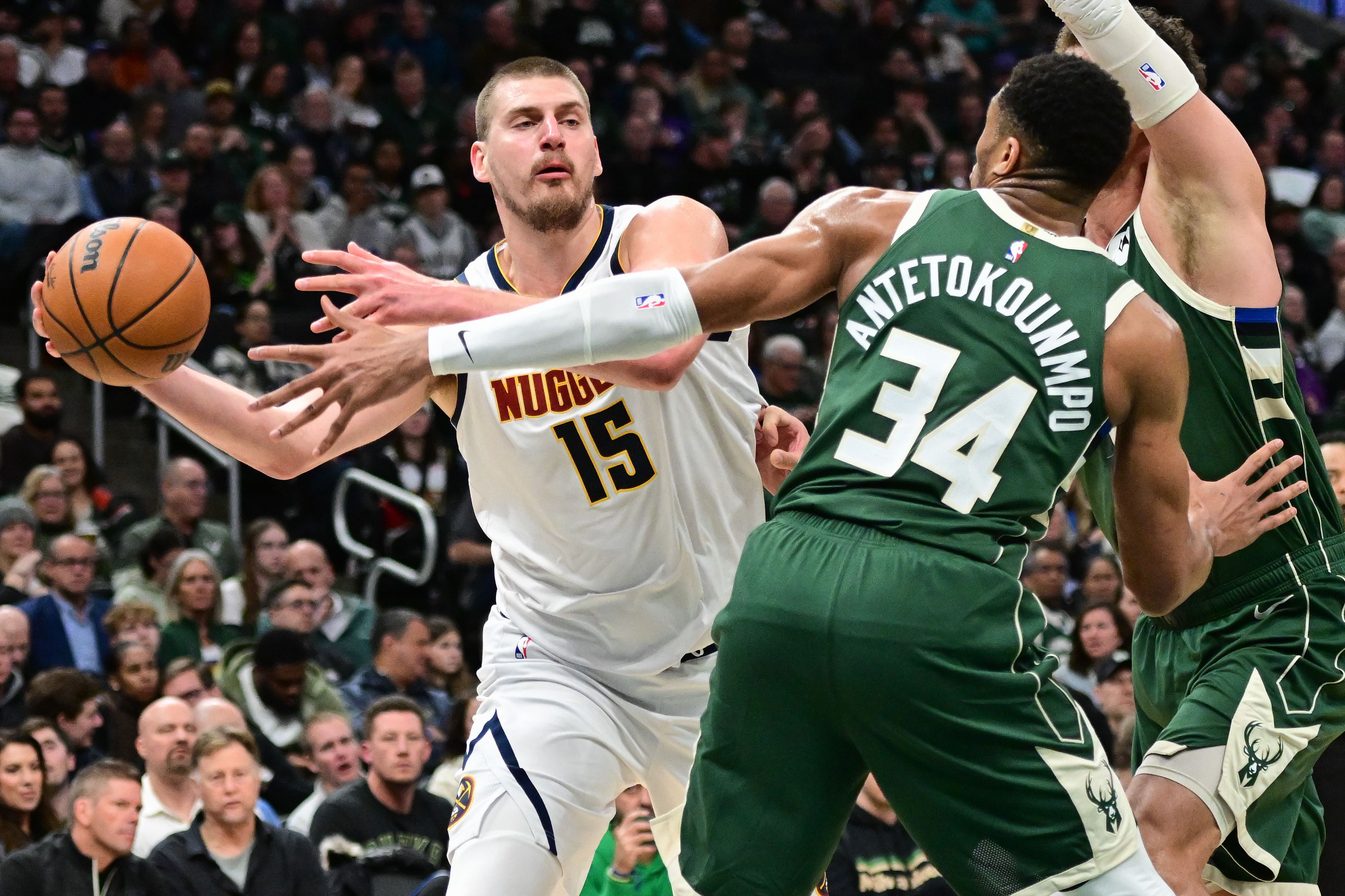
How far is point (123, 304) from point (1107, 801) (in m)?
2.75

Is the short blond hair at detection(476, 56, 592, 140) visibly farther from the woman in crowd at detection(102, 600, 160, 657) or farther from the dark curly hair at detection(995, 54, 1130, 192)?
the woman in crowd at detection(102, 600, 160, 657)

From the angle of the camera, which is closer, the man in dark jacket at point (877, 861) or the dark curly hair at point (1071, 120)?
the dark curly hair at point (1071, 120)

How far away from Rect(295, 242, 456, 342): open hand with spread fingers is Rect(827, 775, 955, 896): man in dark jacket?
13.8 feet

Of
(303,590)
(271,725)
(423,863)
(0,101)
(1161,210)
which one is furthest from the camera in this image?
Answer: (0,101)

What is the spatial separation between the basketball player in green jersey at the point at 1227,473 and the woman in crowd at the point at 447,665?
6.67 metres

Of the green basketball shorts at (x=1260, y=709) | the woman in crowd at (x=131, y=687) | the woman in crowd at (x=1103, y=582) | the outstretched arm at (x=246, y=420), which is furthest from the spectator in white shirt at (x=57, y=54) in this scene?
the green basketball shorts at (x=1260, y=709)

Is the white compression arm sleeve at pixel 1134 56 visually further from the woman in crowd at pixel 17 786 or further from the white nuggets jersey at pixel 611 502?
the woman in crowd at pixel 17 786

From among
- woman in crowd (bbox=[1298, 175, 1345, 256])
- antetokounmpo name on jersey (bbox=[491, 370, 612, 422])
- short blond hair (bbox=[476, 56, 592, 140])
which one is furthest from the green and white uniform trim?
woman in crowd (bbox=[1298, 175, 1345, 256])

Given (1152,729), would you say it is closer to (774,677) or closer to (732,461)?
(732,461)

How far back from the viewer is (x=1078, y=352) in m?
3.46

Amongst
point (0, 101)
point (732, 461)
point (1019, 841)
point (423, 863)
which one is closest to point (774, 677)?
point (1019, 841)

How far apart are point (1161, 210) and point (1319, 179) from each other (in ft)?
47.0

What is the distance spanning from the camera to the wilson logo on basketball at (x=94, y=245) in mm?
4574

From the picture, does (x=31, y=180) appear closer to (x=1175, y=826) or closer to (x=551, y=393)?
(x=551, y=393)
